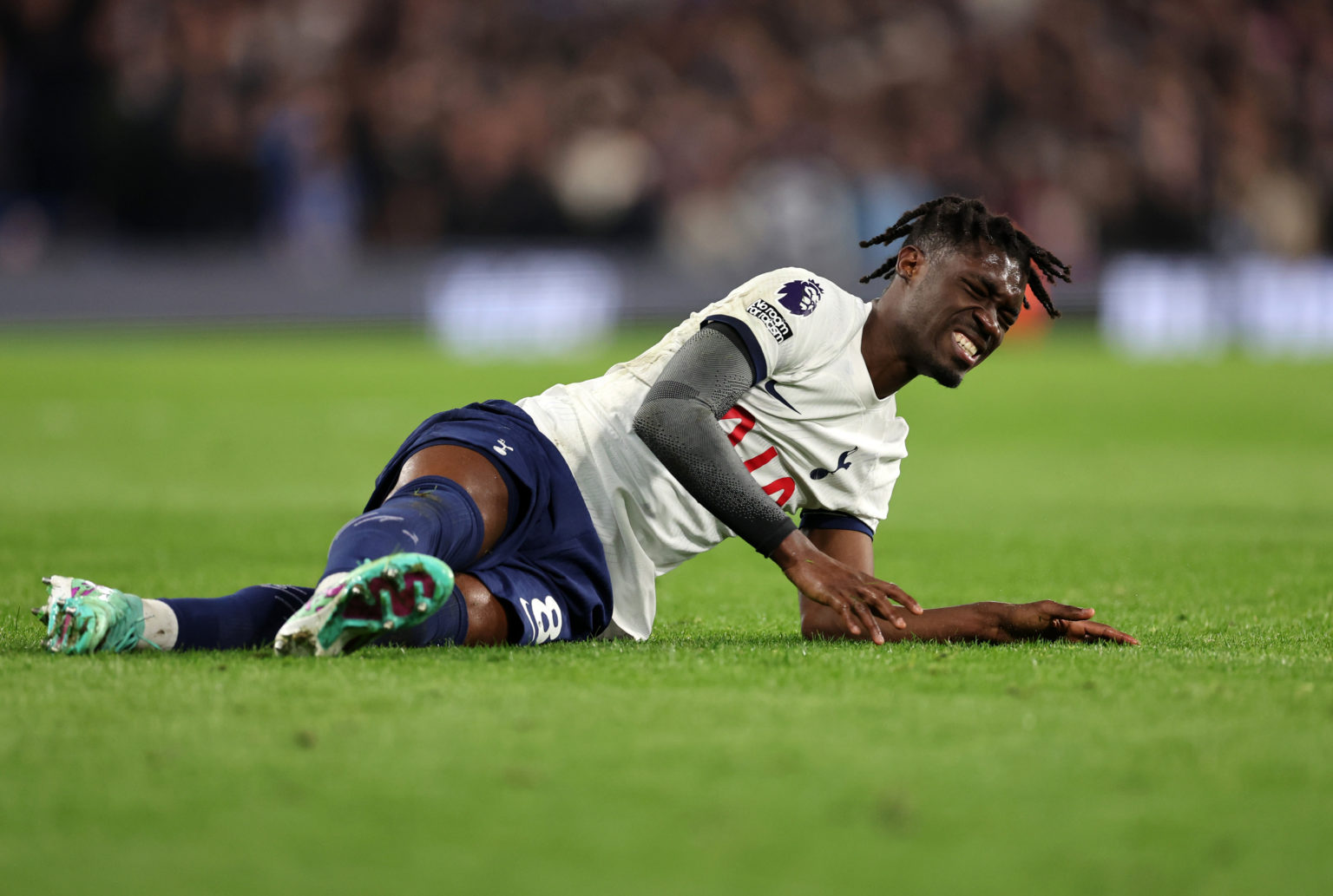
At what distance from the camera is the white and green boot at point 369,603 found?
342cm

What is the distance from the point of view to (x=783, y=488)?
4.32 meters

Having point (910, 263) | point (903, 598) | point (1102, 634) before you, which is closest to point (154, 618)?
point (903, 598)

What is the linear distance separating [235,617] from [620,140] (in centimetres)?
1862

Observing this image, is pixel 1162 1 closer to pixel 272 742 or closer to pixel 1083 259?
pixel 1083 259

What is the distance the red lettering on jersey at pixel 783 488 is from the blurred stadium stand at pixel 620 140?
16600mm

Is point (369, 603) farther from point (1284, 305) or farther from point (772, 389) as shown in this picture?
point (1284, 305)

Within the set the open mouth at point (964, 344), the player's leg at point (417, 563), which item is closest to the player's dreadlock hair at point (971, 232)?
the open mouth at point (964, 344)

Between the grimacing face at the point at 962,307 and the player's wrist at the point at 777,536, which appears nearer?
the player's wrist at the point at 777,536

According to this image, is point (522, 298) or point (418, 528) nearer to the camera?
point (418, 528)

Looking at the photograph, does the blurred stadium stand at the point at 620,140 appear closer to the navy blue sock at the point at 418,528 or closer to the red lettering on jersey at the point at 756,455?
the red lettering on jersey at the point at 756,455

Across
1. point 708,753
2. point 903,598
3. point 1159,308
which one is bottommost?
point 708,753

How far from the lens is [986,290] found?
13.8ft

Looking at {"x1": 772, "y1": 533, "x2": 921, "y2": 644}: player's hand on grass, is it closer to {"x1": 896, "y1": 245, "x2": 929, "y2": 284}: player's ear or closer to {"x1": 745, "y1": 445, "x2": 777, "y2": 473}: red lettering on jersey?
{"x1": 745, "y1": 445, "x2": 777, "y2": 473}: red lettering on jersey

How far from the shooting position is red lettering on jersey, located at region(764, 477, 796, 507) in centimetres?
430
